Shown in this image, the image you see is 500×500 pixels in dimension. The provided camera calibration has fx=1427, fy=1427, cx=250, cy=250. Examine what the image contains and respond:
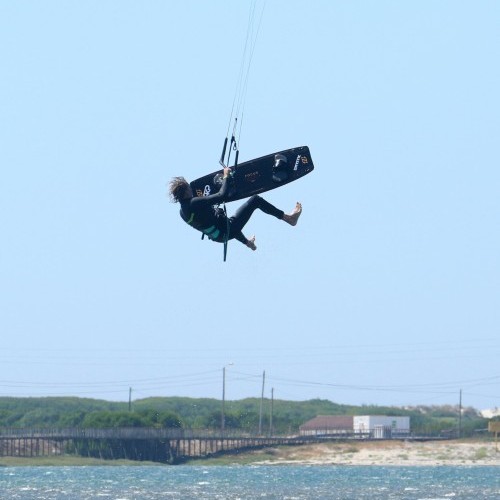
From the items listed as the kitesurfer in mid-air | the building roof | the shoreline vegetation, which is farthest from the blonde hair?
the building roof

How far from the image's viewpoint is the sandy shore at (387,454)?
90738 millimetres

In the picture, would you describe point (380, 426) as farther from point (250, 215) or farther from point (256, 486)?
point (250, 215)

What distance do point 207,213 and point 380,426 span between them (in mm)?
93030

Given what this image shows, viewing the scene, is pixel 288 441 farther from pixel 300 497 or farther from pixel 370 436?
pixel 300 497

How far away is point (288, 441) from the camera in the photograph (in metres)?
94.6

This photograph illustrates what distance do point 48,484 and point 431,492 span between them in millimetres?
17300

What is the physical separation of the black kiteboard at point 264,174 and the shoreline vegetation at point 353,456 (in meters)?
69.2

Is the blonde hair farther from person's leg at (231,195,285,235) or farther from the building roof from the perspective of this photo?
the building roof

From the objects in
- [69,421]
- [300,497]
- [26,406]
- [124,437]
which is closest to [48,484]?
[300,497]

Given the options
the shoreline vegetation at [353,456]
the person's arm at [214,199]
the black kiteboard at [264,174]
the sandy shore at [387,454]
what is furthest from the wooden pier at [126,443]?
the person's arm at [214,199]

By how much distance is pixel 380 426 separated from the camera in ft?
365

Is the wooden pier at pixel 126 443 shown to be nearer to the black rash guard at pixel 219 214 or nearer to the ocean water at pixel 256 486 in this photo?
the ocean water at pixel 256 486

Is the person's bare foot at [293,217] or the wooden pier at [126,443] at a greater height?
the wooden pier at [126,443]

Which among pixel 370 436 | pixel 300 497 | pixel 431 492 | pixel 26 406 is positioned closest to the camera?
pixel 300 497
